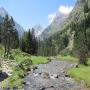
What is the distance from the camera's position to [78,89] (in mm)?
44938

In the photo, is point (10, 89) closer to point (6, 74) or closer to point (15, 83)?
point (15, 83)

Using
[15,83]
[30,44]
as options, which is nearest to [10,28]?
[30,44]

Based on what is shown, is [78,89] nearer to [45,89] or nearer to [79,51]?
[45,89]

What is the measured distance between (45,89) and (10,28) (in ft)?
234

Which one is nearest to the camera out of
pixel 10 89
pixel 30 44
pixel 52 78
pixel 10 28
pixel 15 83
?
pixel 10 89

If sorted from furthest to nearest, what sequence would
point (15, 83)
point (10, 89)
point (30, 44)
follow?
point (30, 44), point (15, 83), point (10, 89)

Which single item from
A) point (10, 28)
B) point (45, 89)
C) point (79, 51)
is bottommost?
point (45, 89)

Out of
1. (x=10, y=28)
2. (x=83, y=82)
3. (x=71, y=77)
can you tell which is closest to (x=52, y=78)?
(x=71, y=77)

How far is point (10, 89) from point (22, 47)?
123312mm

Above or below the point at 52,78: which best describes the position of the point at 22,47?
above

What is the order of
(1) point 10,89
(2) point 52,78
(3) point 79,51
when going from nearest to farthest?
1. (1) point 10,89
2. (2) point 52,78
3. (3) point 79,51

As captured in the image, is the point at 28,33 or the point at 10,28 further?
the point at 28,33

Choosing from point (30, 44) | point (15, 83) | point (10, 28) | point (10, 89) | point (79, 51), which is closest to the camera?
point (10, 89)

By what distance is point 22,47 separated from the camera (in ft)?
547
